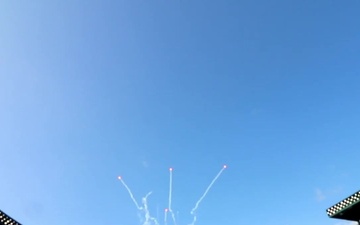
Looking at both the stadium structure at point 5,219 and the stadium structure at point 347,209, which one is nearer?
the stadium structure at point 347,209

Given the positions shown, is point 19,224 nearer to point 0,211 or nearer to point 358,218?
point 0,211

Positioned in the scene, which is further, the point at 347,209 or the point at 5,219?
the point at 5,219

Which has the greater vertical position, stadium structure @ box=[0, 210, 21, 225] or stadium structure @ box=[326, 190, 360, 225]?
stadium structure @ box=[0, 210, 21, 225]

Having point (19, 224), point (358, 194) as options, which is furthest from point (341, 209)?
point (19, 224)

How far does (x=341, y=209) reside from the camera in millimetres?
34812

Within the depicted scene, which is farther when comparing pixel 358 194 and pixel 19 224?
pixel 19 224

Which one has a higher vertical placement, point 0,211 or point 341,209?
point 0,211

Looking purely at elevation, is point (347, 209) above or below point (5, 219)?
below

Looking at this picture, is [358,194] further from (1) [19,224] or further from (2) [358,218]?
(1) [19,224]

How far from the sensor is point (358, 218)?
35.3 meters

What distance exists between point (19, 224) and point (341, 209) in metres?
39.1

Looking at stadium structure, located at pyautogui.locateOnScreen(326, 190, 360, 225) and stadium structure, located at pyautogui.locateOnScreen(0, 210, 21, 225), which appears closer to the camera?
stadium structure, located at pyautogui.locateOnScreen(326, 190, 360, 225)

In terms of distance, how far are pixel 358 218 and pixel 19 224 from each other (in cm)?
4136

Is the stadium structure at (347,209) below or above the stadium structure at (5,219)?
below
